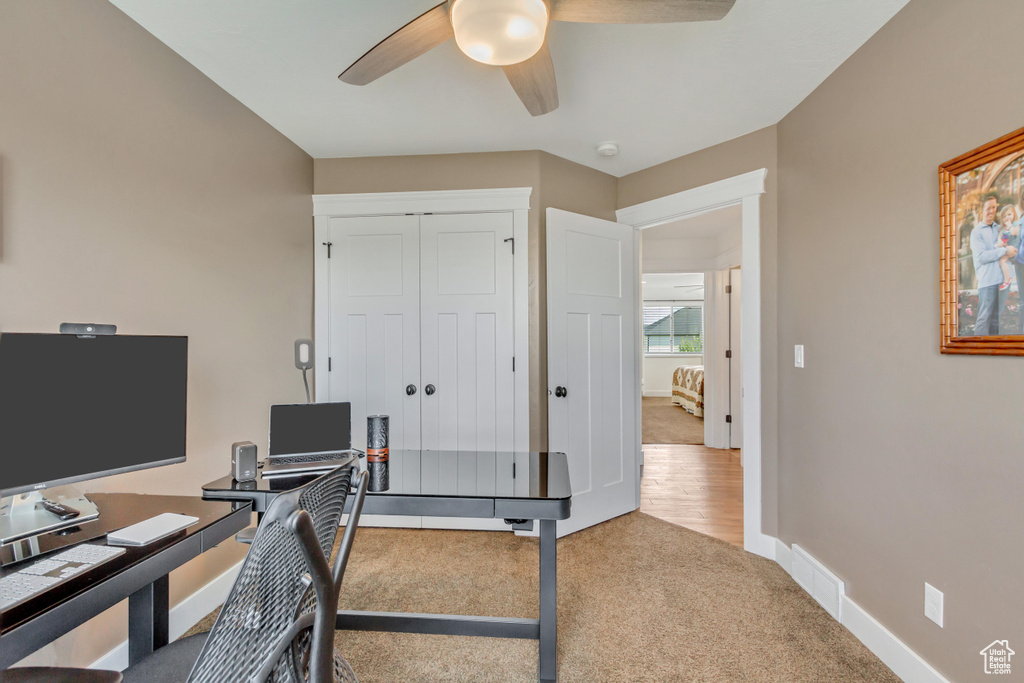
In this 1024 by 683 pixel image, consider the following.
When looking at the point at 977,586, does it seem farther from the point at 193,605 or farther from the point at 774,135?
the point at 193,605

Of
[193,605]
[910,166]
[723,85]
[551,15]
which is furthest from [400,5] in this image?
[193,605]

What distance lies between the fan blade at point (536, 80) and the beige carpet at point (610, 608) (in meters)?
2.14

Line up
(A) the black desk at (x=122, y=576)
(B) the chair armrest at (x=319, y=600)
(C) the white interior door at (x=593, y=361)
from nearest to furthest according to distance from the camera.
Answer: (B) the chair armrest at (x=319, y=600)
(A) the black desk at (x=122, y=576)
(C) the white interior door at (x=593, y=361)

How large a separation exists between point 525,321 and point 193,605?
2.19m

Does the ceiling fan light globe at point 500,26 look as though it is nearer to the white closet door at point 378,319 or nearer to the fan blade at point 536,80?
the fan blade at point 536,80

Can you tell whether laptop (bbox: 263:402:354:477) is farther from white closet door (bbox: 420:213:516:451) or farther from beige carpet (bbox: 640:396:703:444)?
beige carpet (bbox: 640:396:703:444)

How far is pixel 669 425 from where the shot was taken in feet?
22.4

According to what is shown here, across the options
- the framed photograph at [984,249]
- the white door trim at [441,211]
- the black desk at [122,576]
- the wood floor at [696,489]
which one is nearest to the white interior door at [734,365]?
the wood floor at [696,489]

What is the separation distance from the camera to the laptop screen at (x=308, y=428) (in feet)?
6.44

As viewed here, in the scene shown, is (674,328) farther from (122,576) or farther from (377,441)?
(122,576)

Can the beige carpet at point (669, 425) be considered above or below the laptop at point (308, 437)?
below

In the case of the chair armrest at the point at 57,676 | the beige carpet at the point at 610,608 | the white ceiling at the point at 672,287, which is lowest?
the beige carpet at the point at 610,608

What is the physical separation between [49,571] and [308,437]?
98 cm

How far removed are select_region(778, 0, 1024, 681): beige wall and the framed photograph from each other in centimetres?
6
